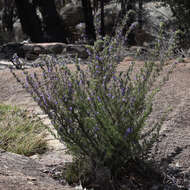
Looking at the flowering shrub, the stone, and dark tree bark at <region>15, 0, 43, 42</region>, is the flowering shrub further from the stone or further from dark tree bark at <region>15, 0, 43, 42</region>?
dark tree bark at <region>15, 0, 43, 42</region>

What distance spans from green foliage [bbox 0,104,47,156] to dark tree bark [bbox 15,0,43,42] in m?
7.62

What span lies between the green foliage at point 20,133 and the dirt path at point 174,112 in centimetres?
54

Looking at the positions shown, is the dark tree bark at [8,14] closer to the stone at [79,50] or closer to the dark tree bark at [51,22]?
the dark tree bark at [51,22]

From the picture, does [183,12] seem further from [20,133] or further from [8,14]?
[8,14]

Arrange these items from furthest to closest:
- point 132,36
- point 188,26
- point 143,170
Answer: point 132,36
point 188,26
point 143,170

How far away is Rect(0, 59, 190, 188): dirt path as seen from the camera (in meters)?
3.01

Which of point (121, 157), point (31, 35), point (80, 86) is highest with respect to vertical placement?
point (80, 86)

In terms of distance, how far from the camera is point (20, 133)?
3932 millimetres

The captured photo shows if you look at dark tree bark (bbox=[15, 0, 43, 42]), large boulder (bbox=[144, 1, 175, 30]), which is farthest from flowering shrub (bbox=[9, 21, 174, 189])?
large boulder (bbox=[144, 1, 175, 30])

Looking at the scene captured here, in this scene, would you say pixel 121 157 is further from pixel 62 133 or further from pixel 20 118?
pixel 20 118

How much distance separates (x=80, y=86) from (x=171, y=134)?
1.18 meters

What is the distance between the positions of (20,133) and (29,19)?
8451 mm

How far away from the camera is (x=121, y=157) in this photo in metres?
2.66

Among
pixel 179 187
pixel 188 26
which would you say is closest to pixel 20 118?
pixel 179 187
